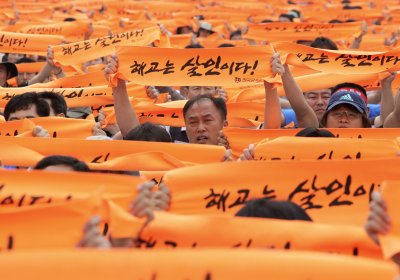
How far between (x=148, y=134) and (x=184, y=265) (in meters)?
3.25

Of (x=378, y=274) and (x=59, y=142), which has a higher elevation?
(x=59, y=142)

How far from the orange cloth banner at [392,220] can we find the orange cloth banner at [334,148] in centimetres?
172

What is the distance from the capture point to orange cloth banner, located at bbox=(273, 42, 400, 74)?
7008 mm

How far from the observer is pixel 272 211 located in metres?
3.97

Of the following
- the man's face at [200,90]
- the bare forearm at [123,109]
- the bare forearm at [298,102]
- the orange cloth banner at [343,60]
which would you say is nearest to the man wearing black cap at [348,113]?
the bare forearm at [298,102]

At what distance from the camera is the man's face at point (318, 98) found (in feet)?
25.4

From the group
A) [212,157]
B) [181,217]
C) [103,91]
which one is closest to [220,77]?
[212,157]

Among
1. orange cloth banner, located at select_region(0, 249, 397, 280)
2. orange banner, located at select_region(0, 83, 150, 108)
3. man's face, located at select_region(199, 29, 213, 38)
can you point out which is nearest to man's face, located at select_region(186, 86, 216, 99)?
orange banner, located at select_region(0, 83, 150, 108)

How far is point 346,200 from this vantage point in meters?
4.62

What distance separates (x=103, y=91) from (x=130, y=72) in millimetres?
1345

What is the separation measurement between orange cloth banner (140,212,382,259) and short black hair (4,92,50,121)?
136 inches

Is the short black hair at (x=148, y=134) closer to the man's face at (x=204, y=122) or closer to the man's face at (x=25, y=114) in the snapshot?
the man's face at (x=204, y=122)

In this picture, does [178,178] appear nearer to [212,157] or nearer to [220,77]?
[212,157]

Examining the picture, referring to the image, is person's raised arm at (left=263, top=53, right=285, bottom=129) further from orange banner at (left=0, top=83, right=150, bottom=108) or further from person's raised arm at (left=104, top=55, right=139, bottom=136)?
orange banner at (left=0, top=83, right=150, bottom=108)
